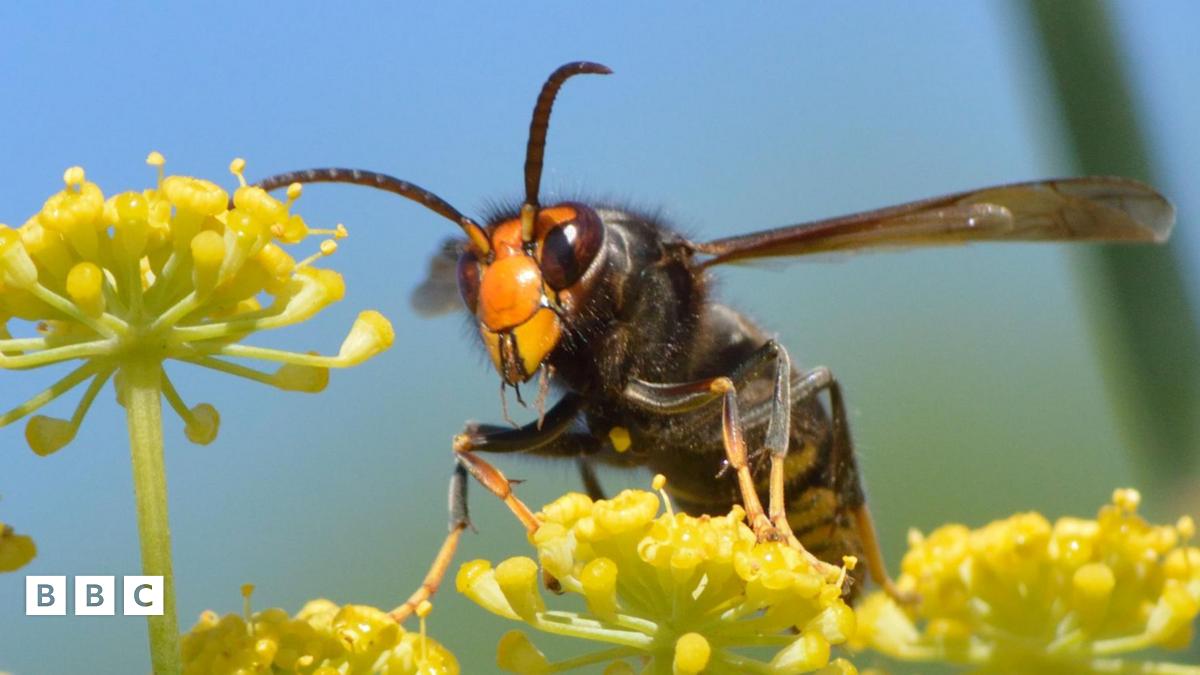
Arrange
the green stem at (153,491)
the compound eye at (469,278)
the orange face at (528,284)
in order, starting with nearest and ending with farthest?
the green stem at (153,491)
the orange face at (528,284)
the compound eye at (469,278)

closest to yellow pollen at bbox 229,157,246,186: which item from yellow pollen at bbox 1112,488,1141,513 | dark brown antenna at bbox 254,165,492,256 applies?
dark brown antenna at bbox 254,165,492,256

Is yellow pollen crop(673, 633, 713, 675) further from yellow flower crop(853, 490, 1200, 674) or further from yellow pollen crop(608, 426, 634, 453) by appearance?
yellow pollen crop(608, 426, 634, 453)

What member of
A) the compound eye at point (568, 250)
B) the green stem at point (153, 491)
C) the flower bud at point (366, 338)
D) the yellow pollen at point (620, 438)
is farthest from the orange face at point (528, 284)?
the green stem at point (153, 491)

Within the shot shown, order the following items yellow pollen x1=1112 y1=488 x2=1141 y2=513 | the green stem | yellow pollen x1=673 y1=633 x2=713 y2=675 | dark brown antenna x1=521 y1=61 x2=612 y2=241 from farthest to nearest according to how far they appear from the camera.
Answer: dark brown antenna x1=521 y1=61 x2=612 y2=241
yellow pollen x1=1112 y1=488 x2=1141 y2=513
yellow pollen x1=673 y1=633 x2=713 y2=675
the green stem

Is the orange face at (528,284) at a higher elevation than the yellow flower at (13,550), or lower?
higher

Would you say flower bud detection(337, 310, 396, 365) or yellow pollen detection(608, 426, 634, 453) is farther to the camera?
yellow pollen detection(608, 426, 634, 453)

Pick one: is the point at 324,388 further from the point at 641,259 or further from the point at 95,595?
the point at 641,259

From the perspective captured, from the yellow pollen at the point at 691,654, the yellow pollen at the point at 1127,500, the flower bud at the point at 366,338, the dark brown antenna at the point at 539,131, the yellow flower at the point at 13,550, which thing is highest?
the dark brown antenna at the point at 539,131

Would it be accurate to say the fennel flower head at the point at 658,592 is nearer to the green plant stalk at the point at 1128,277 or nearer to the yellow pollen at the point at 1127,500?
the yellow pollen at the point at 1127,500
